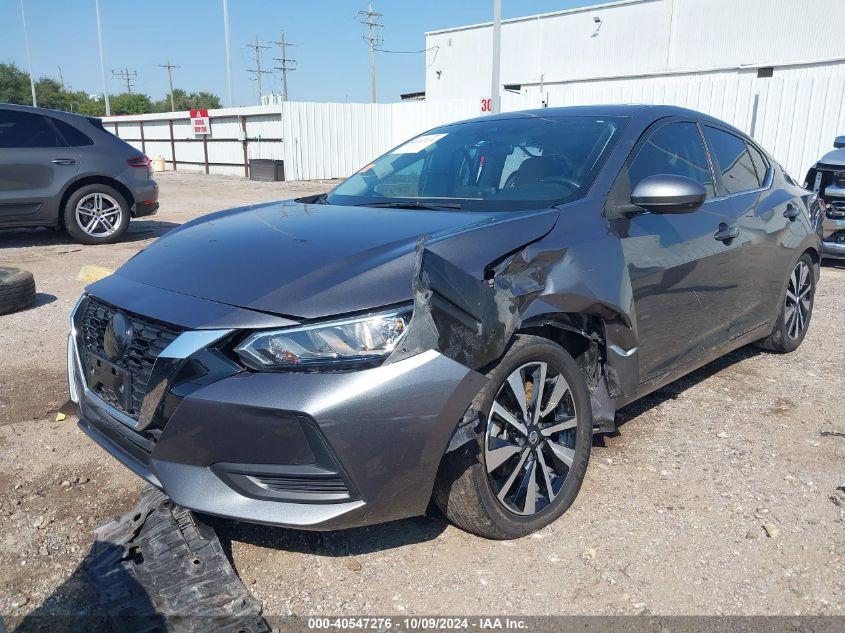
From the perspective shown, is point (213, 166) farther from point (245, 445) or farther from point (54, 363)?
point (245, 445)

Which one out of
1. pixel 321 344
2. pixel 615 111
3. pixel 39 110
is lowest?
pixel 321 344

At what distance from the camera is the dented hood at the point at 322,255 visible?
2334 mm

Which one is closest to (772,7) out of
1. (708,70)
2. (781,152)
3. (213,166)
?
(708,70)

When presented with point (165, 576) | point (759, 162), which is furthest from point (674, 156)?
point (165, 576)

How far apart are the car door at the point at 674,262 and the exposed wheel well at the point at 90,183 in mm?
7911

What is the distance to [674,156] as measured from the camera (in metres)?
3.75

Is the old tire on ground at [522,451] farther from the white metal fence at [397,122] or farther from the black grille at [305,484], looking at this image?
the white metal fence at [397,122]

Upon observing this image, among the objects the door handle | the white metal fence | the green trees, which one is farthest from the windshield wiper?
the green trees

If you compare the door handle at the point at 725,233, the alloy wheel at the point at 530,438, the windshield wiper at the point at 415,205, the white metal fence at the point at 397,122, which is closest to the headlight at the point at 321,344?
the alloy wheel at the point at 530,438

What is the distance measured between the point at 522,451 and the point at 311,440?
95cm

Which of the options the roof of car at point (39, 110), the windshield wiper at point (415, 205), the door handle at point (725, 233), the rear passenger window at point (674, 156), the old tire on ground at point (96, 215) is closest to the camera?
the windshield wiper at point (415, 205)

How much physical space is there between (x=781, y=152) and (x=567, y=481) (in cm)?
1345

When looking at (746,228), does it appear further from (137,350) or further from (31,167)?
(31,167)

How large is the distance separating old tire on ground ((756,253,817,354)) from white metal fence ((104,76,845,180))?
9.89 metres
